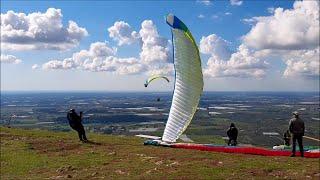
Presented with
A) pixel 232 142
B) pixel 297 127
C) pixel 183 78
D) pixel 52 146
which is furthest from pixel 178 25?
pixel 52 146

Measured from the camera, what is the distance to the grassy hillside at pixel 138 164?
2012cm

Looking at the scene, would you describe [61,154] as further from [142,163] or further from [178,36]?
[178,36]

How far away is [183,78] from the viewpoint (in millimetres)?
29609

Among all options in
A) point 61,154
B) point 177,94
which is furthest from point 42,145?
point 177,94

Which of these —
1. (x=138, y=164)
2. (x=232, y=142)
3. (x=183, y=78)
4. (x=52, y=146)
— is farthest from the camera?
(x=232, y=142)

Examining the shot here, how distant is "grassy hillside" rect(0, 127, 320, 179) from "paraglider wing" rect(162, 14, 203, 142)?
9.69 ft

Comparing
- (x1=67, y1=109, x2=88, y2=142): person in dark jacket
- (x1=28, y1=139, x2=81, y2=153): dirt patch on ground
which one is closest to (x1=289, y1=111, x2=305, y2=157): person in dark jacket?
(x1=28, y1=139, x2=81, y2=153): dirt patch on ground

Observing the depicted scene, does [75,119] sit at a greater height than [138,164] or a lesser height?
greater

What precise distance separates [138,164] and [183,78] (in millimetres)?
8862

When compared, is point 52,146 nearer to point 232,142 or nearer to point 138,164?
point 138,164

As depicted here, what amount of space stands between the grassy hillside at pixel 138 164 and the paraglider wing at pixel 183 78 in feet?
9.69

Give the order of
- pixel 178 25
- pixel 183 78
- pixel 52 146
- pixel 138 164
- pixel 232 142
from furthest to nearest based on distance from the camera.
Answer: pixel 232 142, pixel 183 78, pixel 52 146, pixel 178 25, pixel 138 164

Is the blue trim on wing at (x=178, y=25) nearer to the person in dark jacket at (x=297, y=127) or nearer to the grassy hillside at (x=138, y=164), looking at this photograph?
the grassy hillside at (x=138, y=164)

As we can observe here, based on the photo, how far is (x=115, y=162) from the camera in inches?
931
